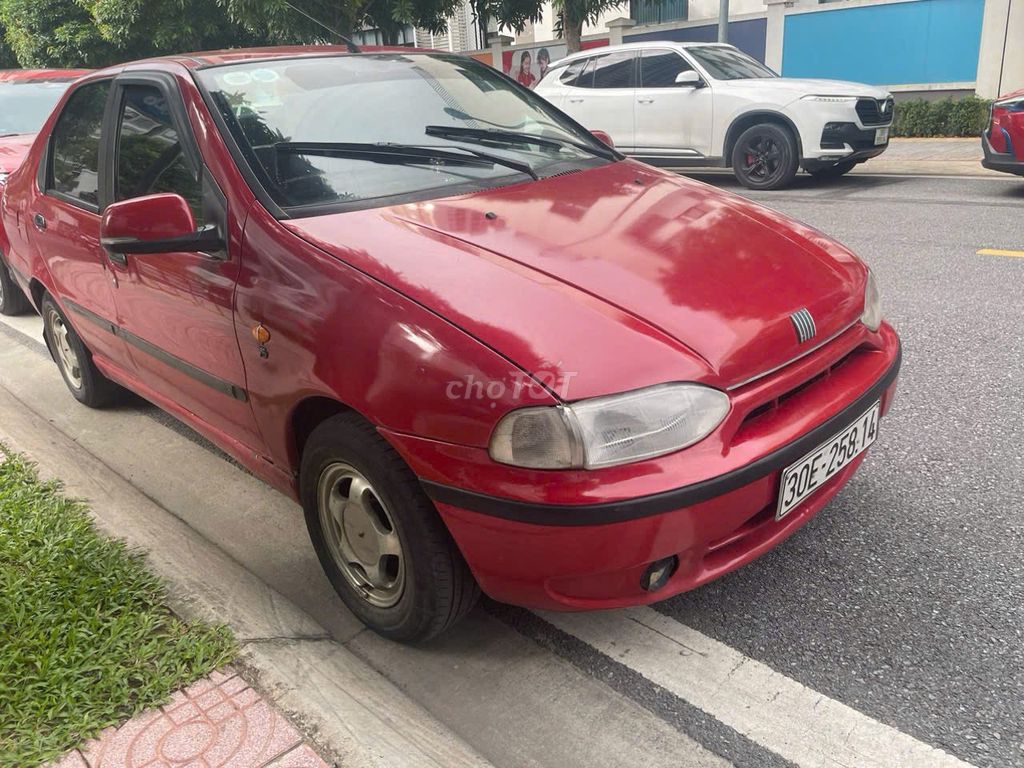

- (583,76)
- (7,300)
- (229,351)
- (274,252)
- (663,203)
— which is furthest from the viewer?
(583,76)

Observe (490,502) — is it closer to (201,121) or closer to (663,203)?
(663,203)

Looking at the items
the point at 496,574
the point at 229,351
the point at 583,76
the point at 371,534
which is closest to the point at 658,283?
the point at 496,574

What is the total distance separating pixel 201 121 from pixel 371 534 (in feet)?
4.77

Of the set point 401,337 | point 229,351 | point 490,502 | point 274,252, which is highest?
point 274,252

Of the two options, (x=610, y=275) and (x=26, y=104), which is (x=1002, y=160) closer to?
(x=610, y=275)

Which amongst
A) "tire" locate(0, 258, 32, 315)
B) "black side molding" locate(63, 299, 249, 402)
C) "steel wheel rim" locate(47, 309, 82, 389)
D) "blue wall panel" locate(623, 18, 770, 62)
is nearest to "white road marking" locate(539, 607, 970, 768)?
"black side molding" locate(63, 299, 249, 402)

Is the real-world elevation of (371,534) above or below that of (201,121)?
below

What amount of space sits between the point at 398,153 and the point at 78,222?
158 centimetres

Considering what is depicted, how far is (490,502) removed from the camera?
6.46ft

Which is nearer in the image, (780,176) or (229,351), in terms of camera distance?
(229,351)

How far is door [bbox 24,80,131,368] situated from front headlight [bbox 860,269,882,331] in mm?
2688

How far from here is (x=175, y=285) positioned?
111 inches

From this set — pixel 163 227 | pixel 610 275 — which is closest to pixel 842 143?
pixel 610 275

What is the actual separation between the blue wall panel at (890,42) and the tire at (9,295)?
1425 centimetres
